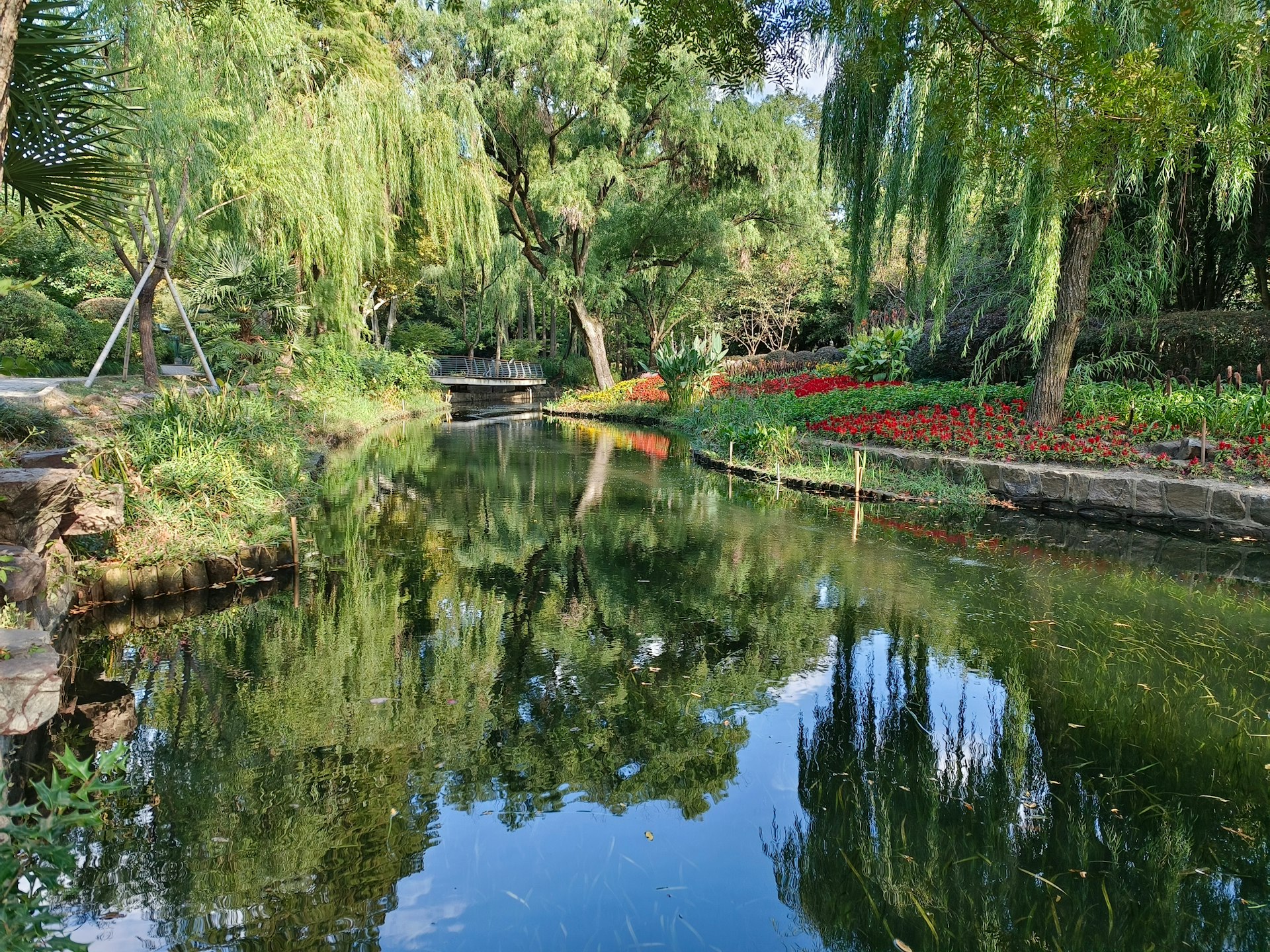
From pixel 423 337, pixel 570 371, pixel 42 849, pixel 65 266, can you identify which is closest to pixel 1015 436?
pixel 42 849

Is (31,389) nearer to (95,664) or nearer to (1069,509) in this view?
(95,664)

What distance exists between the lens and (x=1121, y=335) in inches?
456

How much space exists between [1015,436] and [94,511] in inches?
375

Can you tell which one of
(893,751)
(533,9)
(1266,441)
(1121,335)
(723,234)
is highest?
(533,9)

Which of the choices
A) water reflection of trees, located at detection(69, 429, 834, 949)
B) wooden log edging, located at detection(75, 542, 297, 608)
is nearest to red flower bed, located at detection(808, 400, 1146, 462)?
water reflection of trees, located at detection(69, 429, 834, 949)

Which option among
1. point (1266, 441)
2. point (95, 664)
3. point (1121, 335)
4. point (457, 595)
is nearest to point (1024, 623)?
point (457, 595)

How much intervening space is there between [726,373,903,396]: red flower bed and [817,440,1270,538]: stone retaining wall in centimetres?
494

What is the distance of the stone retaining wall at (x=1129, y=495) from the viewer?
799cm

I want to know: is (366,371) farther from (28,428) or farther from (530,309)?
(530,309)

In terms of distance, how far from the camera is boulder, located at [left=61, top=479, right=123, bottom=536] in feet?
17.0

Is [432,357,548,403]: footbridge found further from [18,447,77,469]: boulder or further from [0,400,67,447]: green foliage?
[18,447,77,469]: boulder

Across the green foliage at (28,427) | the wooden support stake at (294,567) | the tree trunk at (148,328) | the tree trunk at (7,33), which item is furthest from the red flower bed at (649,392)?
the tree trunk at (7,33)

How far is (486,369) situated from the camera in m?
31.6

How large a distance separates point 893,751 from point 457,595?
11.3ft
